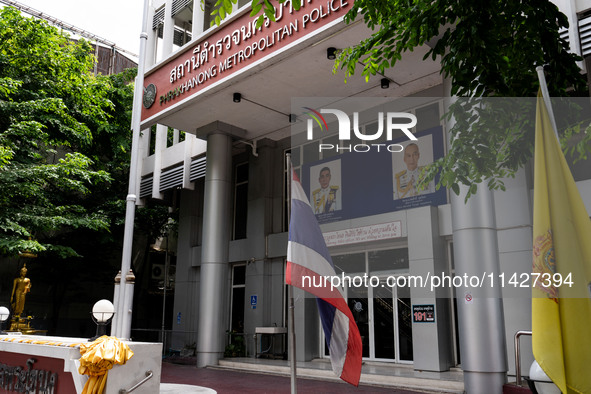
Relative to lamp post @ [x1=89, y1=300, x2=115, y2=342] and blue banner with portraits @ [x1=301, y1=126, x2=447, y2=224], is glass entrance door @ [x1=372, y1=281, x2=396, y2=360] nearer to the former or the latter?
blue banner with portraits @ [x1=301, y1=126, x2=447, y2=224]

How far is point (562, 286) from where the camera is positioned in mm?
2994

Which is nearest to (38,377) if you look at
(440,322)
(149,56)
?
(440,322)

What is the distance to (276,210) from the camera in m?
20.0

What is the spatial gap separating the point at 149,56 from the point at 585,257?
19129mm

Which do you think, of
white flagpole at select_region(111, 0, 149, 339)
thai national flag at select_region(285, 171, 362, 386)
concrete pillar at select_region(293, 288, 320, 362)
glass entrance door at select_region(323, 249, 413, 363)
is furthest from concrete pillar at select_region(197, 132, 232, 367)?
thai national flag at select_region(285, 171, 362, 386)

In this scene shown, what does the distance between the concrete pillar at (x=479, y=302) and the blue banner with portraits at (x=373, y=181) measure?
3.21 metres

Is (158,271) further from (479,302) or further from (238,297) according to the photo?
(479,302)

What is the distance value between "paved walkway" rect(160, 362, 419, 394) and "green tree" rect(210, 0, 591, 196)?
260 inches

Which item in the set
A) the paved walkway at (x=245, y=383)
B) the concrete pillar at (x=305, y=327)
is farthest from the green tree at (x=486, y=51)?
the concrete pillar at (x=305, y=327)

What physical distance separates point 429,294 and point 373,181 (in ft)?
12.4

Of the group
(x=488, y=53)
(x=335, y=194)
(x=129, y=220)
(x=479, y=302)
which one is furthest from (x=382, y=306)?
(x=488, y=53)

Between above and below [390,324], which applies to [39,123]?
above

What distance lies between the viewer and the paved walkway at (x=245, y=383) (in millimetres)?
11797

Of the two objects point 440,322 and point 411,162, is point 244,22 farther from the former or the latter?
point 440,322
